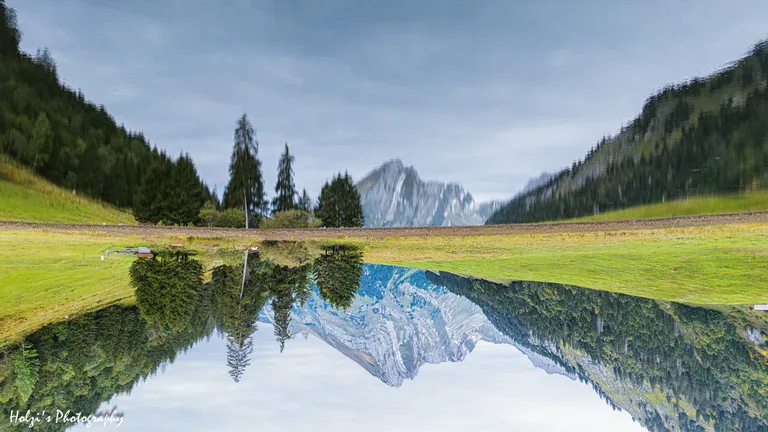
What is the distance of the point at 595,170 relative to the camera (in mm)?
102625

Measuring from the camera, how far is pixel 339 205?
77188 mm

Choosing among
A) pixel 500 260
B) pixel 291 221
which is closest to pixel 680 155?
pixel 500 260

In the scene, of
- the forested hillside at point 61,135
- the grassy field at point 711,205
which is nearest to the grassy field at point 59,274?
the forested hillside at point 61,135

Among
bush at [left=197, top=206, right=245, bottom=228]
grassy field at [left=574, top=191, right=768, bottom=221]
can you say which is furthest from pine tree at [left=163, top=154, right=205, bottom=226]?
grassy field at [left=574, top=191, right=768, bottom=221]

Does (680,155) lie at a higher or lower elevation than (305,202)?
higher

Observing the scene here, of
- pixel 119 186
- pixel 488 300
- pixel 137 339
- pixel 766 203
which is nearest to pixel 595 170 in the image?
pixel 766 203

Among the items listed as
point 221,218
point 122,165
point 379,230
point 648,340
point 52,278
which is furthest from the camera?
point 122,165

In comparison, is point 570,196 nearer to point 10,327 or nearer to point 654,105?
point 654,105

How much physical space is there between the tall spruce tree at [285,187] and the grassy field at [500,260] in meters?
25.9

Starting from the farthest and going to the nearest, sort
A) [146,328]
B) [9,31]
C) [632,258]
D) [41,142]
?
1. [9,31]
2. [41,142]
3. [632,258]
4. [146,328]

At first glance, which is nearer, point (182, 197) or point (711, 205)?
point (182, 197)

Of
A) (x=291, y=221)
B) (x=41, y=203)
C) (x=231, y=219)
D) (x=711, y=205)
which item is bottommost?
(x=291, y=221)

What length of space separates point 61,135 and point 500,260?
93.6 metres

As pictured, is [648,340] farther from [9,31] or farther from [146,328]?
[9,31]
